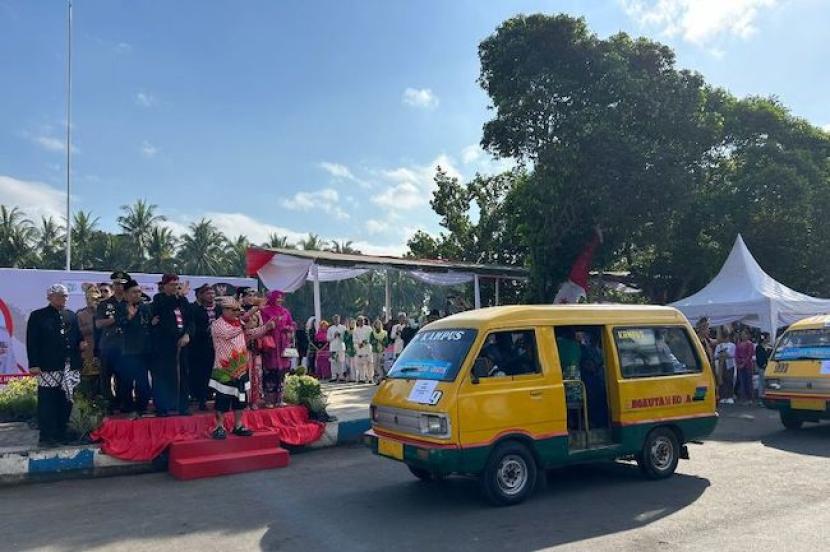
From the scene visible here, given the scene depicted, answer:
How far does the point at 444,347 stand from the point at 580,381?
5.53ft

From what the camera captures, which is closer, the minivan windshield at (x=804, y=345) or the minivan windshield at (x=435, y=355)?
the minivan windshield at (x=435, y=355)

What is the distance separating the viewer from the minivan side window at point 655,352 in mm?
7734

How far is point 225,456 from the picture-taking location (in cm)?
837

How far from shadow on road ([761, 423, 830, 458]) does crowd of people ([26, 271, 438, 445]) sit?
766 centimetres

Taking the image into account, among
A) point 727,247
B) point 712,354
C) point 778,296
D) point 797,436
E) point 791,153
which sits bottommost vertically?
point 797,436

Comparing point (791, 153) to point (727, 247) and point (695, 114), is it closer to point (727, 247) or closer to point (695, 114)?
point (727, 247)

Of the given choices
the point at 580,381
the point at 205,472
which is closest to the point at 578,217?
the point at 580,381

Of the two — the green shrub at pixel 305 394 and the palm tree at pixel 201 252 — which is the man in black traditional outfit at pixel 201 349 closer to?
the green shrub at pixel 305 394

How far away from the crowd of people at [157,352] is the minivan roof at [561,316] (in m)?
2.84

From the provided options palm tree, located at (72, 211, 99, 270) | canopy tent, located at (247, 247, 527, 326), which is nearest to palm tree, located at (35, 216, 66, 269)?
palm tree, located at (72, 211, 99, 270)

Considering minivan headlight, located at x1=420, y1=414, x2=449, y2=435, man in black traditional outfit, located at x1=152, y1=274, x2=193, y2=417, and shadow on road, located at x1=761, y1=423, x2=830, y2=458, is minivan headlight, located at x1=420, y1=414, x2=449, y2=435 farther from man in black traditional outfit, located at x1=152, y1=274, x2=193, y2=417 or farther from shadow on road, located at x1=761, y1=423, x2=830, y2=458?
shadow on road, located at x1=761, y1=423, x2=830, y2=458

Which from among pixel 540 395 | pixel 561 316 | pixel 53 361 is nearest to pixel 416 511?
pixel 540 395

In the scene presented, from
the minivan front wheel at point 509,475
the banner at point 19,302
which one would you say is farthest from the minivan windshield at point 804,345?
the banner at point 19,302

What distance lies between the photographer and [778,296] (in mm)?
16453
